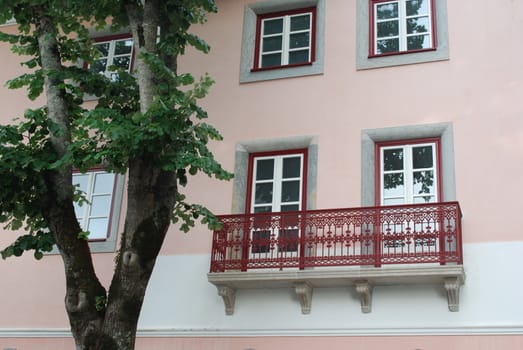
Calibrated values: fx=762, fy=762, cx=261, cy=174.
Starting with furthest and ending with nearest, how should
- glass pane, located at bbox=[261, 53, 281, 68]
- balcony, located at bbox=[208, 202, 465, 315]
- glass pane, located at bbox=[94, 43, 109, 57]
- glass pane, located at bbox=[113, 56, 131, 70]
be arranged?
glass pane, located at bbox=[94, 43, 109, 57], glass pane, located at bbox=[113, 56, 131, 70], glass pane, located at bbox=[261, 53, 281, 68], balcony, located at bbox=[208, 202, 465, 315]

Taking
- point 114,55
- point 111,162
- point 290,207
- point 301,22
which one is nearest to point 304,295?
point 290,207

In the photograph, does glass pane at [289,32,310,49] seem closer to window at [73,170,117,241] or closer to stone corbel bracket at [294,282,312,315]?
window at [73,170,117,241]

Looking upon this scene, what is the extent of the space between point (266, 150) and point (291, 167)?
1.75ft

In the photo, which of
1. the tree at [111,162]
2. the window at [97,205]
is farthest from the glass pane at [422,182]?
the window at [97,205]

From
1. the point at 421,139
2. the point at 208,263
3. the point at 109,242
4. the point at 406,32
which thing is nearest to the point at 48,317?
the point at 109,242

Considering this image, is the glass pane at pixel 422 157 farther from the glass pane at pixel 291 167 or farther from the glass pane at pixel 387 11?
the glass pane at pixel 387 11

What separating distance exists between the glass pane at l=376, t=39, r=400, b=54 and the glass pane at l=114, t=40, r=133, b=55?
5.01 meters

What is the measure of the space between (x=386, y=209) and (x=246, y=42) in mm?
4535

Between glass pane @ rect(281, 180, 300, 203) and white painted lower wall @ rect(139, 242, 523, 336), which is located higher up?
glass pane @ rect(281, 180, 300, 203)

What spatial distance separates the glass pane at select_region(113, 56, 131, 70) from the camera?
1499 cm

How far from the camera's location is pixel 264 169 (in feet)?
42.9

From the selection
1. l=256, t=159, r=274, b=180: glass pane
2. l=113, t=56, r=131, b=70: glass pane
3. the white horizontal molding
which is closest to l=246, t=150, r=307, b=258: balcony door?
l=256, t=159, r=274, b=180: glass pane

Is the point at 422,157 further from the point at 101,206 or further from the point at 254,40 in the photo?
the point at 101,206

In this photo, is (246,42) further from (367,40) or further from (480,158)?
(480,158)
